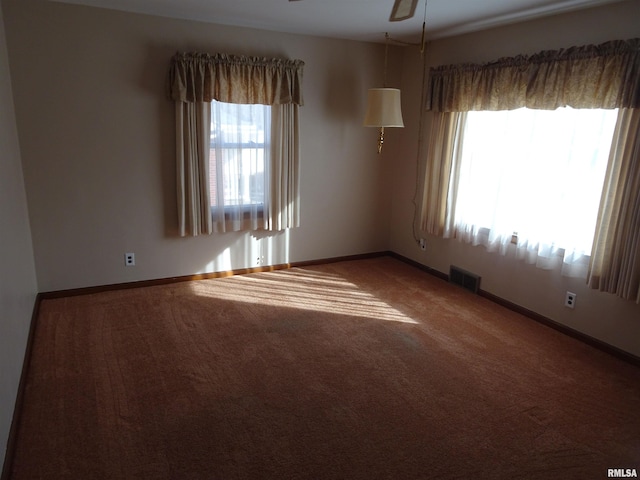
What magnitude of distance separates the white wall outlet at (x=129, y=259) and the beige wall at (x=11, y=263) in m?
0.70

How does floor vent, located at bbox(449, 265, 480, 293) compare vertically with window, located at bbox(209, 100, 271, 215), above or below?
below

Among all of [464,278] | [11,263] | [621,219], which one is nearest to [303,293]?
[464,278]

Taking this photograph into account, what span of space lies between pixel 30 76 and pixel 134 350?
223cm

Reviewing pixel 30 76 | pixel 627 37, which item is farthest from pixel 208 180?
pixel 627 37

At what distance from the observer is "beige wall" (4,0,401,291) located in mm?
3473

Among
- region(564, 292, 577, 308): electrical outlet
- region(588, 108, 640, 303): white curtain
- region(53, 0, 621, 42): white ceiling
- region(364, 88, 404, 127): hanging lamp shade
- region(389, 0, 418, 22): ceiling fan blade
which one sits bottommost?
region(564, 292, 577, 308): electrical outlet

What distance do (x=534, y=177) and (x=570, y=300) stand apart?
3.14 ft

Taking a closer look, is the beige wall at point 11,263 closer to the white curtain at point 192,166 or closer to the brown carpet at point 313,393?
the brown carpet at point 313,393

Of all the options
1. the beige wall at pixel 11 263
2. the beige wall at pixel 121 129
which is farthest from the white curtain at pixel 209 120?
the beige wall at pixel 11 263

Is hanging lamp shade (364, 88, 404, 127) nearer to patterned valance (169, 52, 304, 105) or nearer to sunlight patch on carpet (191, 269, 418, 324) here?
patterned valance (169, 52, 304, 105)

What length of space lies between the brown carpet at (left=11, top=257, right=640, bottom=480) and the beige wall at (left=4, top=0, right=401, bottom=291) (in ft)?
1.59

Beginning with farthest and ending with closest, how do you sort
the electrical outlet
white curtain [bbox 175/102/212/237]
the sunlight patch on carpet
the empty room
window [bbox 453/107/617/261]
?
white curtain [bbox 175/102/212/237], the sunlight patch on carpet, the electrical outlet, window [bbox 453/107/617/261], the empty room

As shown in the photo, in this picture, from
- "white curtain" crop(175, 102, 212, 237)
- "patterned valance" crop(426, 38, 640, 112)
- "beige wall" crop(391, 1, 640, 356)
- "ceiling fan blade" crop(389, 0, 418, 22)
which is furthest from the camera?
"white curtain" crop(175, 102, 212, 237)

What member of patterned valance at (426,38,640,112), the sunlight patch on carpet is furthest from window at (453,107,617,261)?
the sunlight patch on carpet
